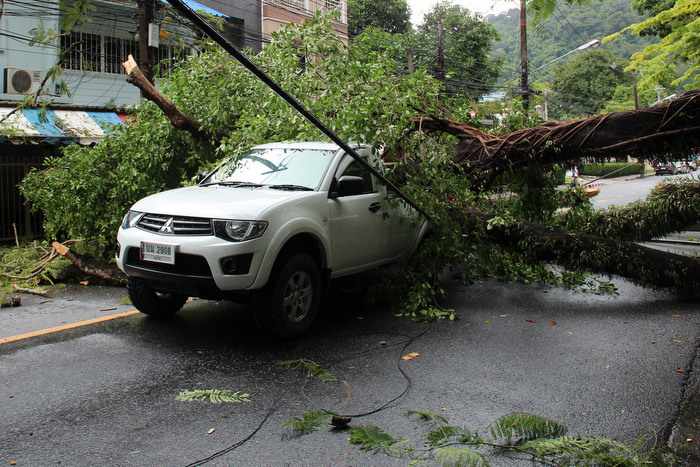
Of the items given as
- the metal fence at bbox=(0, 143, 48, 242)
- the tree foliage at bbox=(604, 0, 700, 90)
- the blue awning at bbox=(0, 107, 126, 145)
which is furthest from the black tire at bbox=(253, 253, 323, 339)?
the metal fence at bbox=(0, 143, 48, 242)

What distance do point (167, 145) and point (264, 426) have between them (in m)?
6.21

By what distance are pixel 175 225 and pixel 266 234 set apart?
0.85 meters

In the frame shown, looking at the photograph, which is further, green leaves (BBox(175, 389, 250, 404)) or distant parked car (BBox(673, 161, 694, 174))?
distant parked car (BBox(673, 161, 694, 174))

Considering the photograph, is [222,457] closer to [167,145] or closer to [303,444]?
[303,444]

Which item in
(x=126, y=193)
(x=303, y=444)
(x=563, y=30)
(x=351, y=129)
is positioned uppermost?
(x=563, y=30)

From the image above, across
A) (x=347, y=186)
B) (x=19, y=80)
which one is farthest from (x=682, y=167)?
(x=19, y=80)

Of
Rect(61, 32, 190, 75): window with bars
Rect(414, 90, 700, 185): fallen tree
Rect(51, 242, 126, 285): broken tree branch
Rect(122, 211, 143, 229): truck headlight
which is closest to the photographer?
Rect(122, 211, 143, 229): truck headlight

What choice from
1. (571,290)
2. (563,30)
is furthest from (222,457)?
(563,30)

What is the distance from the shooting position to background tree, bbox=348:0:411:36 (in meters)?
39.5

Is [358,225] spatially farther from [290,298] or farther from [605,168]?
[605,168]

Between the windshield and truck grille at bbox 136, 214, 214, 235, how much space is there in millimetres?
1156

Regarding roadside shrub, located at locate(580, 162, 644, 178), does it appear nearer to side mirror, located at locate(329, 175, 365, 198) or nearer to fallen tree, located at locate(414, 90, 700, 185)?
fallen tree, located at locate(414, 90, 700, 185)

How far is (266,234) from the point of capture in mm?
5410

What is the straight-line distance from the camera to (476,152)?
28.8 ft
